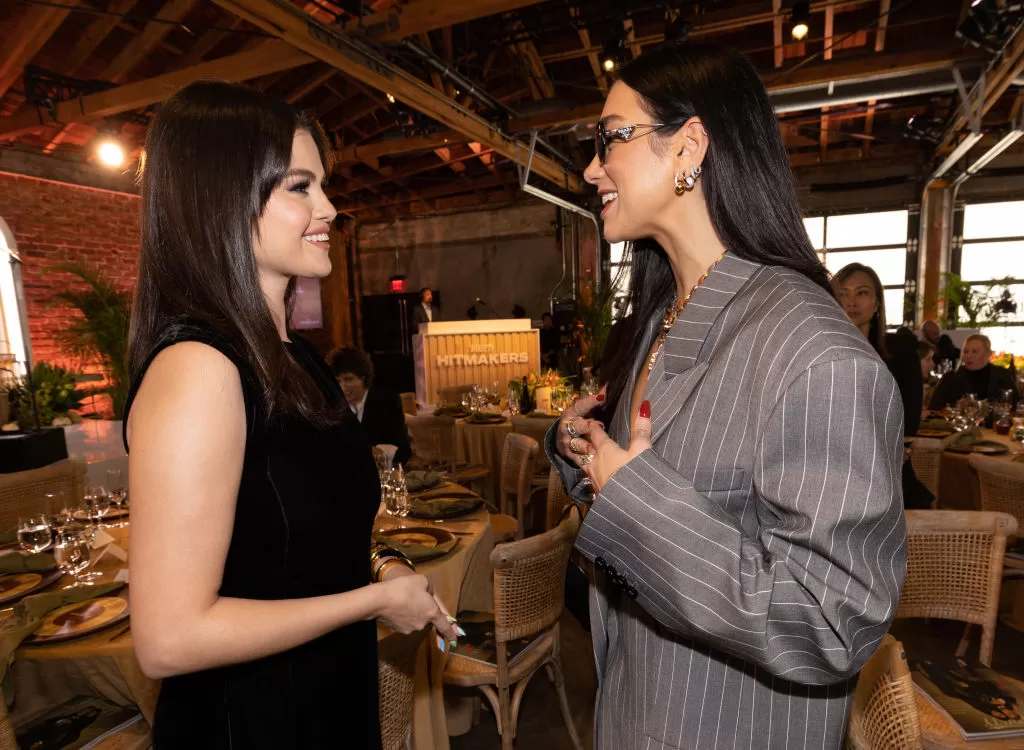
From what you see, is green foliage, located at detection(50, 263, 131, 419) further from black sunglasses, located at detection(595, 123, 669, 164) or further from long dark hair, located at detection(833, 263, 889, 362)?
long dark hair, located at detection(833, 263, 889, 362)

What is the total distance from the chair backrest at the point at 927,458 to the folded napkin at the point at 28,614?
4506mm

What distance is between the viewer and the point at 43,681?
1.89 m

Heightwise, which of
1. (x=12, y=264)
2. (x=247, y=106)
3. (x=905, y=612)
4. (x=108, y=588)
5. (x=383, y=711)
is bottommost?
(x=905, y=612)

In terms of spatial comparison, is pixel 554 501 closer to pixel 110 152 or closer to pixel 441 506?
pixel 441 506

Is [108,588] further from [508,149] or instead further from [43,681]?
[508,149]

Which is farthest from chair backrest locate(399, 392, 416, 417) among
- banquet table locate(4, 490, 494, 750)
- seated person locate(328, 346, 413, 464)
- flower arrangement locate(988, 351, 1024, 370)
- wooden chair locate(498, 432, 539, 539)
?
flower arrangement locate(988, 351, 1024, 370)

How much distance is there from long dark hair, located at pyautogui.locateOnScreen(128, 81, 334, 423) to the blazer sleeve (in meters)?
0.69

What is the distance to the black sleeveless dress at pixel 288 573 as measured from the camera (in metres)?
0.99

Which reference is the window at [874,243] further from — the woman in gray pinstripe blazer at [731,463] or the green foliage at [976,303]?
the woman in gray pinstripe blazer at [731,463]

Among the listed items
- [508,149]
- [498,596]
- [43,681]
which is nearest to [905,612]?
[498,596]

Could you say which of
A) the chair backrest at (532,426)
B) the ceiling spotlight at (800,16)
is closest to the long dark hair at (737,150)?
the chair backrest at (532,426)

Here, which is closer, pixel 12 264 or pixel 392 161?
pixel 12 264

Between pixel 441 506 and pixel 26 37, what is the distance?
6.14m

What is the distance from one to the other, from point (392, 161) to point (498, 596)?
11174mm
